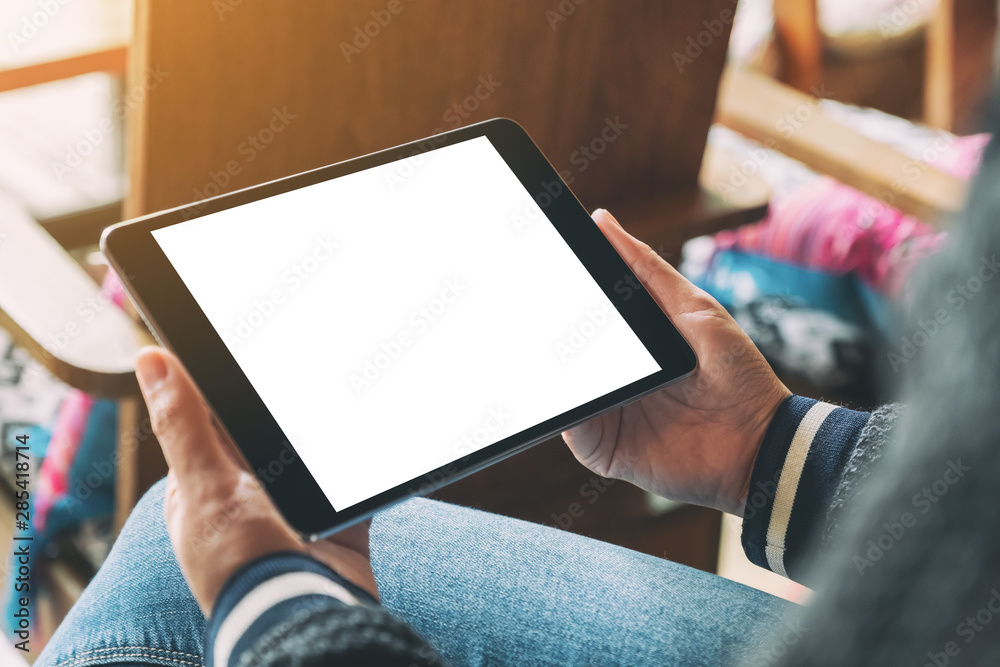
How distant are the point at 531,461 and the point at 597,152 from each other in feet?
1.25

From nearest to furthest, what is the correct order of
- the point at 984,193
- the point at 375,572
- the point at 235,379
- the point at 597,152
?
the point at 984,193
the point at 235,379
the point at 375,572
the point at 597,152

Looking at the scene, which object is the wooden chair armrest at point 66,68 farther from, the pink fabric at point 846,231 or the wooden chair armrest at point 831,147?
the pink fabric at point 846,231

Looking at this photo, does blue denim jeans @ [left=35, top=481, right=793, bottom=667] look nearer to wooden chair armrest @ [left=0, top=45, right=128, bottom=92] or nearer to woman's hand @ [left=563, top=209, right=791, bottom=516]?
woman's hand @ [left=563, top=209, right=791, bottom=516]

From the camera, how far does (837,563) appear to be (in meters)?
0.23

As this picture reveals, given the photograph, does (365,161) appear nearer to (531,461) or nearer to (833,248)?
(531,461)

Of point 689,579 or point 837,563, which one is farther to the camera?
point 689,579

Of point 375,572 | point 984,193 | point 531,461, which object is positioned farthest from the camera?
point 531,461

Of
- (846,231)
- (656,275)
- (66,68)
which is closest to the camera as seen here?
(656,275)

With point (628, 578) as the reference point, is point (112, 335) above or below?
above

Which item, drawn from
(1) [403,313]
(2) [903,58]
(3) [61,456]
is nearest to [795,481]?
(1) [403,313]

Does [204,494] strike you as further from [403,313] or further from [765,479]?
[765,479]

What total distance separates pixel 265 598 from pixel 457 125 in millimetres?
496

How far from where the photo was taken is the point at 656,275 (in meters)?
0.67

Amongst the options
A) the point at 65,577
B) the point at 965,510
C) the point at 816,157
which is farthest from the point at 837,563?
the point at 65,577
